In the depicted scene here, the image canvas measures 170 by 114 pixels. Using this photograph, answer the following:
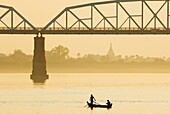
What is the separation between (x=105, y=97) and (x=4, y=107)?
116 ft

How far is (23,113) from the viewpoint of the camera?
413 feet

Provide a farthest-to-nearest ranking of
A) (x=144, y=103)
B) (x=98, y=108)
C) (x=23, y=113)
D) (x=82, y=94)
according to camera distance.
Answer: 1. (x=82, y=94)
2. (x=144, y=103)
3. (x=98, y=108)
4. (x=23, y=113)

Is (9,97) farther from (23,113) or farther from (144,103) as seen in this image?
(23,113)

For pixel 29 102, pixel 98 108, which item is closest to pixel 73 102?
pixel 29 102

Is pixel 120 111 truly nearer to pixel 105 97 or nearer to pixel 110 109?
pixel 110 109

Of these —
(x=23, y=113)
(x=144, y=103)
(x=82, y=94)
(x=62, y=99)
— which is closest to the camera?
(x=23, y=113)

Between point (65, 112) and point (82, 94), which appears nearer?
point (65, 112)

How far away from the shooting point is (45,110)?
130375 millimetres

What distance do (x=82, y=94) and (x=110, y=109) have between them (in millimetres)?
48411

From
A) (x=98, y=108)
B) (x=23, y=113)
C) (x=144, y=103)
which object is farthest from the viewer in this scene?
(x=144, y=103)

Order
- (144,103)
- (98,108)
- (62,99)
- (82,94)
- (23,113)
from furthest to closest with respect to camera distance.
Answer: (82,94)
(62,99)
(144,103)
(98,108)
(23,113)

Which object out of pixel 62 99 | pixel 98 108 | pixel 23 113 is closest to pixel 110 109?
pixel 98 108

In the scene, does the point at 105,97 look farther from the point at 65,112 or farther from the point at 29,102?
the point at 65,112

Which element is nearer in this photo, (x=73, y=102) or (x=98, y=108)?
(x=98, y=108)
